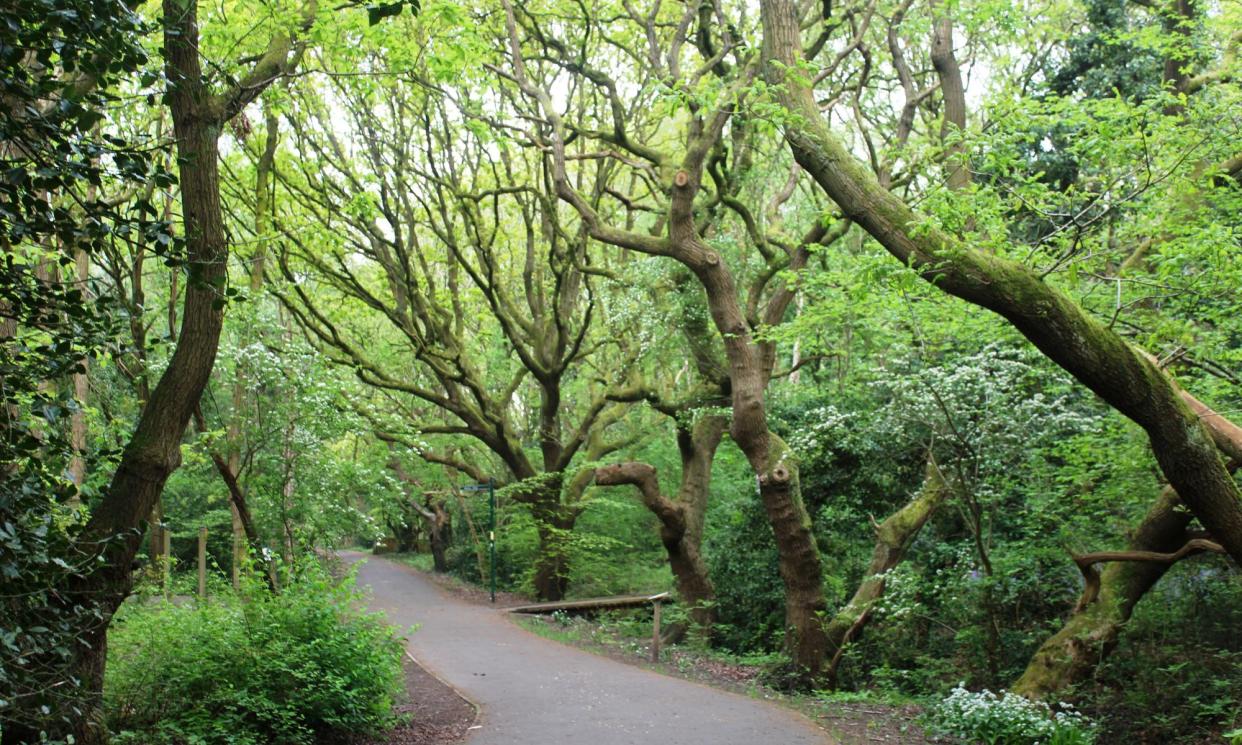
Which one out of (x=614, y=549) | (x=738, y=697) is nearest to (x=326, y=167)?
(x=614, y=549)

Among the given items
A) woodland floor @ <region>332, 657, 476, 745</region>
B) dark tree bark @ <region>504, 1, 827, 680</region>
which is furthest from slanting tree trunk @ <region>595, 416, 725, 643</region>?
woodland floor @ <region>332, 657, 476, 745</region>

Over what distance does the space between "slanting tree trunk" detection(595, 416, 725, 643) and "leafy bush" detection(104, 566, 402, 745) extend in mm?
6507

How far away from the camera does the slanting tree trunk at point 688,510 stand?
1572 centimetres

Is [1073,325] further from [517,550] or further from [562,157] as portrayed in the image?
[517,550]

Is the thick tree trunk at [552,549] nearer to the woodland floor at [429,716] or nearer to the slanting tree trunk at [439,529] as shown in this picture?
the woodland floor at [429,716]

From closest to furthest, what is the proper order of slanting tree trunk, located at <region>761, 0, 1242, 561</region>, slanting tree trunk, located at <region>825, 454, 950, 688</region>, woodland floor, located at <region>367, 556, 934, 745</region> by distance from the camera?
slanting tree trunk, located at <region>761, 0, 1242, 561</region> → woodland floor, located at <region>367, 556, 934, 745</region> → slanting tree trunk, located at <region>825, 454, 950, 688</region>

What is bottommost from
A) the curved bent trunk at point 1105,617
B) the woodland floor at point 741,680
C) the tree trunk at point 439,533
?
the woodland floor at point 741,680

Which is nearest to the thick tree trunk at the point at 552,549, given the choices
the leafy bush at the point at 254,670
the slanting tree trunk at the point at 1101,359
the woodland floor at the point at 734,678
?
the woodland floor at the point at 734,678

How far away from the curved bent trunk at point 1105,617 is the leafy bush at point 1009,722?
1.88ft

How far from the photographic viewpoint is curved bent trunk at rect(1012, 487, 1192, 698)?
9688 mm

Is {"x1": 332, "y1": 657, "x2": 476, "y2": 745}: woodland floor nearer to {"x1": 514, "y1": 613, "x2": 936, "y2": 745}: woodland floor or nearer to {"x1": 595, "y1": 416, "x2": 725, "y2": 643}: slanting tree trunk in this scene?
{"x1": 514, "y1": 613, "x2": 936, "y2": 745}: woodland floor

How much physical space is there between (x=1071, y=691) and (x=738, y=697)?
3570mm

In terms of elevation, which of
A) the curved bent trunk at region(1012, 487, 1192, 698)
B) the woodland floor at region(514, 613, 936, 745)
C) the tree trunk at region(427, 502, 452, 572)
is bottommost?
the woodland floor at region(514, 613, 936, 745)

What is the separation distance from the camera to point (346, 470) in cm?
1302
